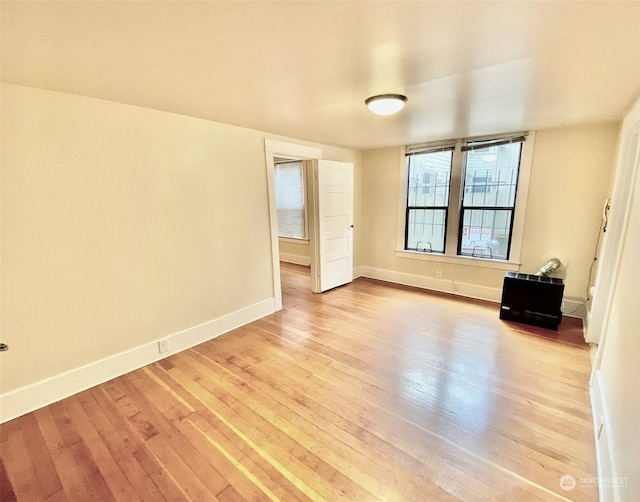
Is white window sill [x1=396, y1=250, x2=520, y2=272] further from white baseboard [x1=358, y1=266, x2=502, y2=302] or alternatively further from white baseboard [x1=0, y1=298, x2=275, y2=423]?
white baseboard [x1=0, y1=298, x2=275, y2=423]

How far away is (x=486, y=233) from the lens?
4082 millimetres

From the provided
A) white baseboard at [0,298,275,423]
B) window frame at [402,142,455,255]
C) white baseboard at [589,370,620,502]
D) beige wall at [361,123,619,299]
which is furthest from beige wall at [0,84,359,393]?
beige wall at [361,123,619,299]

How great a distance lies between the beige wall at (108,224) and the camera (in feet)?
6.43

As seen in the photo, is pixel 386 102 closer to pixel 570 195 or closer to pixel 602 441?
pixel 602 441

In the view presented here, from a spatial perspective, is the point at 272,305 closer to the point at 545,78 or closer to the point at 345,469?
the point at 345,469

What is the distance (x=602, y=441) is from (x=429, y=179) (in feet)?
11.8

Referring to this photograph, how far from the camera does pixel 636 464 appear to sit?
1.12 meters

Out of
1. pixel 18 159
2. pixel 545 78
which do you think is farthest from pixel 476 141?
pixel 18 159

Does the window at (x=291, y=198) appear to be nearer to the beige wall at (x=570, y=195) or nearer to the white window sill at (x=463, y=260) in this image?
the white window sill at (x=463, y=260)

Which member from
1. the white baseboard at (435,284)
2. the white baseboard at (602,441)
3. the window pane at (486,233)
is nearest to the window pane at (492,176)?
the window pane at (486,233)

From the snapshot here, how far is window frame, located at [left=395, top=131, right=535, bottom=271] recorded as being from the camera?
361cm

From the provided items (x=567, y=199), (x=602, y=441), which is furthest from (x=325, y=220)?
(x=602, y=441)

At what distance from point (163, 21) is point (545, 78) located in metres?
2.20

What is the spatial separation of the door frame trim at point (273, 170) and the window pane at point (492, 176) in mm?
2197
